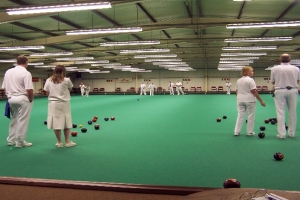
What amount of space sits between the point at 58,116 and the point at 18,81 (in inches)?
49.7

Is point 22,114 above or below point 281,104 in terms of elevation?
below

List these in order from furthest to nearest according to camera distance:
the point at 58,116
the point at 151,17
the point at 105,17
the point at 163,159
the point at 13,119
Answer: the point at 151,17
the point at 105,17
the point at 13,119
the point at 58,116
the point at 163,159

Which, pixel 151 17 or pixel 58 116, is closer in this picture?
pixel 58 116

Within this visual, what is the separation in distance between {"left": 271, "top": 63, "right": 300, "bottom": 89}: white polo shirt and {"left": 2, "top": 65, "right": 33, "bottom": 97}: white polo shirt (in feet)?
20.7

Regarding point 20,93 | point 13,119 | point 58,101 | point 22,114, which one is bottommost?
point 13,119

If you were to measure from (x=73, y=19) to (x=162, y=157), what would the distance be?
12.6 m

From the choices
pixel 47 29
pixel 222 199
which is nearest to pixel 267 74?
pixel 47 29

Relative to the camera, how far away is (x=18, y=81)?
6594mm

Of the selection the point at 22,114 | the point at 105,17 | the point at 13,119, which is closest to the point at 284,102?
the point at 22,114

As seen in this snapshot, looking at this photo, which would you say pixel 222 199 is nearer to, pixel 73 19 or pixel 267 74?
pixel 73 19

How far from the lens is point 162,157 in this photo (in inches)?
228

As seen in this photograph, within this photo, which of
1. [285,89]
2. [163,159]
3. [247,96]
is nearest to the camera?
[163,159]

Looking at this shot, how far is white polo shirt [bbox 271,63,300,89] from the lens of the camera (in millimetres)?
7362

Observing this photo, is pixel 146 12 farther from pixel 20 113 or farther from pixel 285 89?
pixel 20 113
